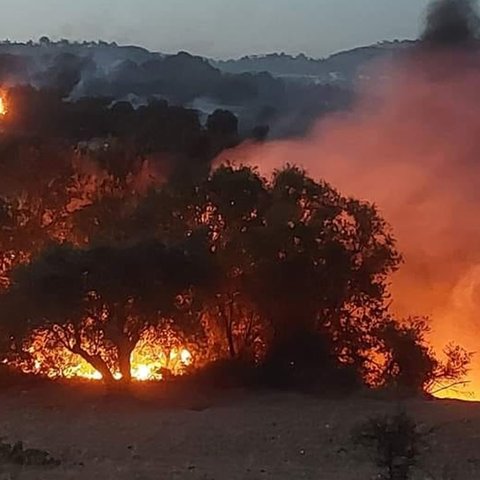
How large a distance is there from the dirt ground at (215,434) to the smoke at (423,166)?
240 inches

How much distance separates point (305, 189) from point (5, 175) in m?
6.05

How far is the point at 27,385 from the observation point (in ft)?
53.1

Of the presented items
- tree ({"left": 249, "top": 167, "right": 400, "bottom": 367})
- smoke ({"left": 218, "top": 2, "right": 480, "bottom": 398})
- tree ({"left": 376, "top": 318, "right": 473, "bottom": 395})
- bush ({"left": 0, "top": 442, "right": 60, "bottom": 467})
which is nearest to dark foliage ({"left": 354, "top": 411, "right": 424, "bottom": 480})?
bush ({"left": 0, "top": 442, "right": 60, "bottom": 467})

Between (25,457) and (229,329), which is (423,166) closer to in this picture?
(229,329)

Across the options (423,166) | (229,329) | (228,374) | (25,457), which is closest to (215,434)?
(25,457)

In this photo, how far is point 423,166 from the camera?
101 ft

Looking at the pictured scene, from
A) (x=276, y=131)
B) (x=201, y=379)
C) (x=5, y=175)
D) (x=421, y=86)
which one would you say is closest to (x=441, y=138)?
(x=421, y=86)

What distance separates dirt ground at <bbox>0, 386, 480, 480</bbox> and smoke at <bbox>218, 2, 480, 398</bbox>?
→ 20.0 feet

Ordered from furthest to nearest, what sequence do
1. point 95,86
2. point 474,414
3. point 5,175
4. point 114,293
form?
point 95,86 < point 5,175 < point 114,293 < point 474,414

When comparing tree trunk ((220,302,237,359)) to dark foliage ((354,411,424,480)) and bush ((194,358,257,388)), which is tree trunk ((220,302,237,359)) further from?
dark foliage ((354,411,424,480))

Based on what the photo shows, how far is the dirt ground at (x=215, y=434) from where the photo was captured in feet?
34.4

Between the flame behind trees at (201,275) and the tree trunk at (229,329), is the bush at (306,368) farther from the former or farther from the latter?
the tree trunk at (229,329)

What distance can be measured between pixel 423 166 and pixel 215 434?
1917cm

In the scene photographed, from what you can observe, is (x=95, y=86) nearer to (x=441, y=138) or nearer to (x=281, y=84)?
(x=281, y=84)
